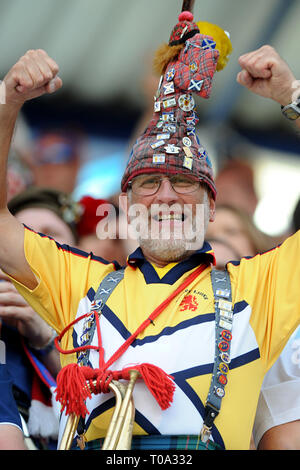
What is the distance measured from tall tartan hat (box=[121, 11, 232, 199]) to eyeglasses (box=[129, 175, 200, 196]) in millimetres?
21

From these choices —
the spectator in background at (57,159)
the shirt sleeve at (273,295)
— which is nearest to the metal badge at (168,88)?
the shirt sleeve at (273,295)

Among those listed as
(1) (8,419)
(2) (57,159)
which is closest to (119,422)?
(1) (8,419)

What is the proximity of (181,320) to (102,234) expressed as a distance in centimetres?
127

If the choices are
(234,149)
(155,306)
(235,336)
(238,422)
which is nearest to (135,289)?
(155,306)

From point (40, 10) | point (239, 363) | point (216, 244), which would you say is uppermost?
point (40, 10)

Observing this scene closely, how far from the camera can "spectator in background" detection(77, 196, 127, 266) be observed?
295 cm

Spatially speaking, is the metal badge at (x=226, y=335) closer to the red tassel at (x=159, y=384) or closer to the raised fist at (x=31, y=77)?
the red tassel at (x=159, y=384)

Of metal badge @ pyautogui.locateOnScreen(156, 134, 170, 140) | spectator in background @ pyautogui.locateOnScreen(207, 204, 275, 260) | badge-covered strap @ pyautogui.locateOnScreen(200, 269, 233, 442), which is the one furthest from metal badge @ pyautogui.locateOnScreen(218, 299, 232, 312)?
spectator in background @ pyautogui.locateOnScreen(207, 204, 275, 260)

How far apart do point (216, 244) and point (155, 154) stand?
72 centimetres

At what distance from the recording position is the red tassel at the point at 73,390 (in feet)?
5.26

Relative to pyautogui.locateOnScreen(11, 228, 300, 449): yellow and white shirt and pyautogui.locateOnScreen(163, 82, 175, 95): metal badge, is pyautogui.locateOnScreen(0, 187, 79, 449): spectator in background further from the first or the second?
pyautogui.locateOnScreen(163, 82, 175, 95): metal badge

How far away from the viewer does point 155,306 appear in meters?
1.80
